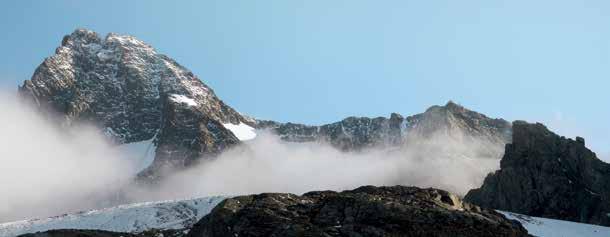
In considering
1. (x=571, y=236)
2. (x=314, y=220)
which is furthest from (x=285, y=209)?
(x=571, y=236)

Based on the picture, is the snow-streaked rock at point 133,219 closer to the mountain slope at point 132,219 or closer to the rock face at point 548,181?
the mountain slope at point 132,219

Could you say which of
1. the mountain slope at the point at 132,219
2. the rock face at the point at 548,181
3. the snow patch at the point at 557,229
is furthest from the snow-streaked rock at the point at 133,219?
the rock face at the point at 548,181

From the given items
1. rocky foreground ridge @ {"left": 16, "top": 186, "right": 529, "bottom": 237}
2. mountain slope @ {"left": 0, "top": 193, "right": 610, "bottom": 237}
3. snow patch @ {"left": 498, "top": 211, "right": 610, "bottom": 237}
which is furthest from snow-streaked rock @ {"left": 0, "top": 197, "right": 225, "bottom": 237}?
rocky foreground ridge @ {"left": 16, "top": 186, "right": 529, "bottom": 237}

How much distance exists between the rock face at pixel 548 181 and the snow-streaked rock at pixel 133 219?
5978 cm

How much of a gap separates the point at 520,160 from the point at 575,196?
1588cm

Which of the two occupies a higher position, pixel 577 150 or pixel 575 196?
pixel 577 150

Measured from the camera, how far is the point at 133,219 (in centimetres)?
13612

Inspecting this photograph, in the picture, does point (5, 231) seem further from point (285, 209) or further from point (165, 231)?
point (285, 209)

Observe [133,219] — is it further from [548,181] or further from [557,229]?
[548,181]

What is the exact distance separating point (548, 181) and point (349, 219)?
11999 cm

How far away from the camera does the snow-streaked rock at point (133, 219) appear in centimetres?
13150

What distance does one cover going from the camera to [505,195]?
15700 cm

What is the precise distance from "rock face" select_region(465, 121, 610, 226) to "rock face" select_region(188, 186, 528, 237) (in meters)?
107

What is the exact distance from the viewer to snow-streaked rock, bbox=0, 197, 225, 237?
131500mm
